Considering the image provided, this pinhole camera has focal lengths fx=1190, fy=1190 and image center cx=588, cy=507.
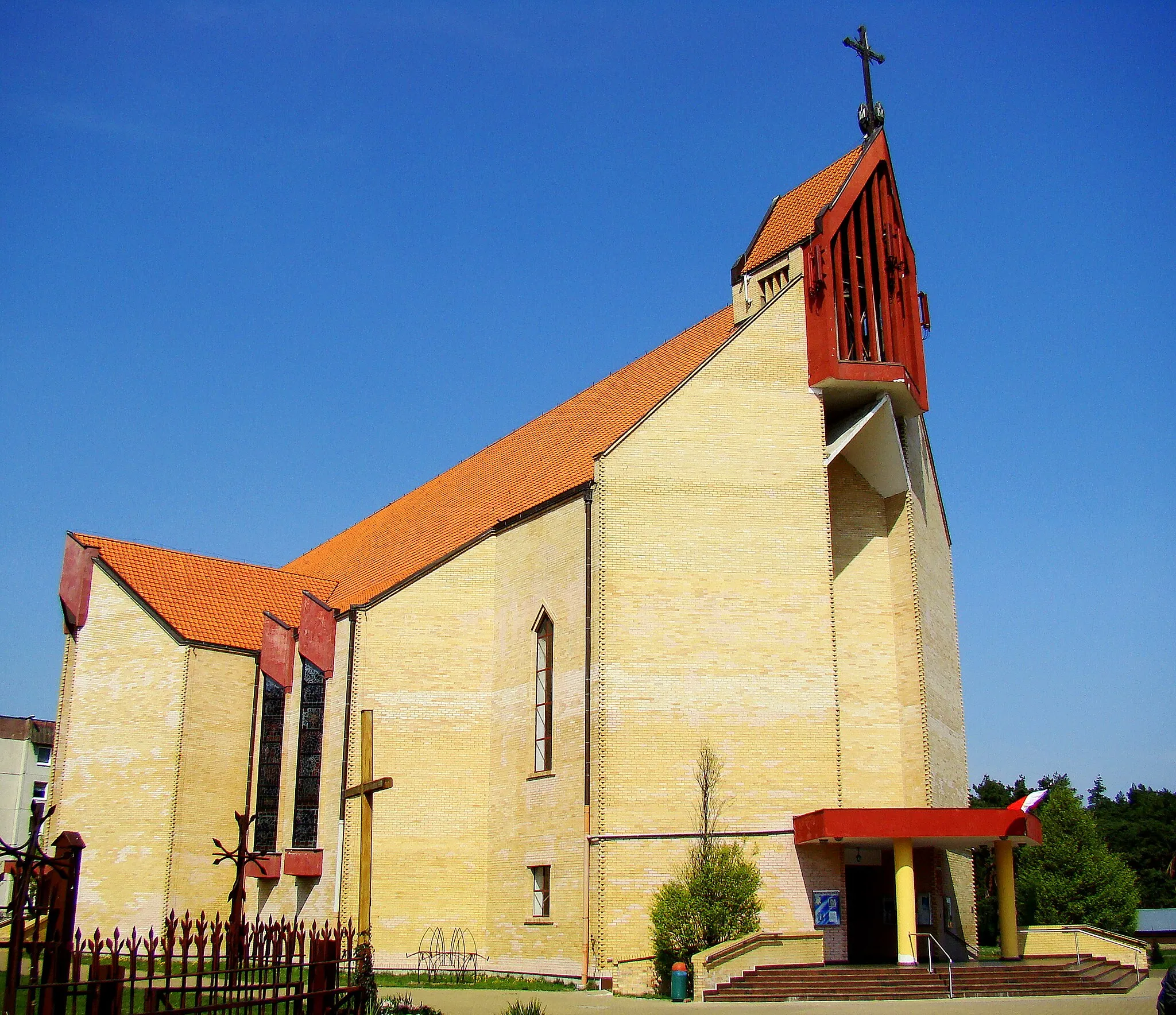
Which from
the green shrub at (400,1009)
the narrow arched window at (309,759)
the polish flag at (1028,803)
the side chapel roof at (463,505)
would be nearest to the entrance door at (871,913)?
the polish flag at (1028,803)

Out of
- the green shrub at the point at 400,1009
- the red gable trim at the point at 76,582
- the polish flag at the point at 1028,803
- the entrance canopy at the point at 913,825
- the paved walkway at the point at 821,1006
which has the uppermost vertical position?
the red gable trim at the point at 76,582

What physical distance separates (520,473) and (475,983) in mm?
11686

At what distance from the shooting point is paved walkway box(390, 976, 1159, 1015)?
1502cm

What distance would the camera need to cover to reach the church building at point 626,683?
20.6 meters

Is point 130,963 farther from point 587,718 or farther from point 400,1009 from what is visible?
point 587,718

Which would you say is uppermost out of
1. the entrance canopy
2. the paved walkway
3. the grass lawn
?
the entrance canopy

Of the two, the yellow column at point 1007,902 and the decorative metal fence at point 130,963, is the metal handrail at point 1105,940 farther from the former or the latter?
the decorative metal fence at point 130,963

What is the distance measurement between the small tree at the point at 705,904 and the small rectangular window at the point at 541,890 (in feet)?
7.95

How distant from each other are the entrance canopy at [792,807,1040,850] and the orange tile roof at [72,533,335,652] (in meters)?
15.7

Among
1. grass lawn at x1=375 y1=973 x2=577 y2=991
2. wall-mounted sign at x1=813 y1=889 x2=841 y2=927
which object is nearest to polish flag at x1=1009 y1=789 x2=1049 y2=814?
wall-mounted sign at x1=813 y1=889 x2=841 y2=927

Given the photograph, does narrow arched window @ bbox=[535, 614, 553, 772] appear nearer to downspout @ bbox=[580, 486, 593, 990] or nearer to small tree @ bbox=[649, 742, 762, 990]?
downspout @ bbox=[580, 486, 593, 990]

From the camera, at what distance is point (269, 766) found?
27.6 metres

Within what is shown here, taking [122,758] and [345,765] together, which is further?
[122,758]

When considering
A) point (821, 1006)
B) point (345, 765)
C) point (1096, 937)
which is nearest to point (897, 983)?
point (821, 1006)
